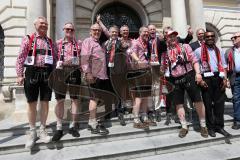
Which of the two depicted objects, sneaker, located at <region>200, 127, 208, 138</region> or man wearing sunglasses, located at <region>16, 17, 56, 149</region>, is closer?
man wearing sunglasses, located at <region>16, 17, 56, 149</region>

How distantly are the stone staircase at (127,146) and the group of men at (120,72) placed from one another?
0.18 meters

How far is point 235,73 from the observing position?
583cm

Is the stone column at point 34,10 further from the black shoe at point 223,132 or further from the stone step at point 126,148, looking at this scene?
the black shoe at point 223,132

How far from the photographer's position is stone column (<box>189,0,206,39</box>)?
33.8ft

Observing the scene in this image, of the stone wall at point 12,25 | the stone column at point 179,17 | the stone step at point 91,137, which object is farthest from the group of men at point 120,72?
the stone wall at point 12,25

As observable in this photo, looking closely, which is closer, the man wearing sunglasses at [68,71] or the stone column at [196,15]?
the man wearing sunglasses at [68,71]

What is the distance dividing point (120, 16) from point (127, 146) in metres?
8.46

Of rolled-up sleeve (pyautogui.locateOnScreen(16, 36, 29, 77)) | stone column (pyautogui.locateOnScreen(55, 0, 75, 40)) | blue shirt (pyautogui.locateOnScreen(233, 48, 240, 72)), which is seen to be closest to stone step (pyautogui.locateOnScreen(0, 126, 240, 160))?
rolled-up sleeve (pyautogui.locateOnScreen(16, 36, 29, 77))

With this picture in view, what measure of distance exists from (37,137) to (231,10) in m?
14.3

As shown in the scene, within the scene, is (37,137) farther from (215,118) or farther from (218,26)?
(218,26)

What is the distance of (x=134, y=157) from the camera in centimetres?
424

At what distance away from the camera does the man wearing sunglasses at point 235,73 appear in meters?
5.75

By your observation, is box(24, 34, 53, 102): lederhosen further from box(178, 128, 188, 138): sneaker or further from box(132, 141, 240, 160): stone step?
box(178, 128, 188, 138): sneaker

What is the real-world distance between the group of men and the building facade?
11.1 feet
